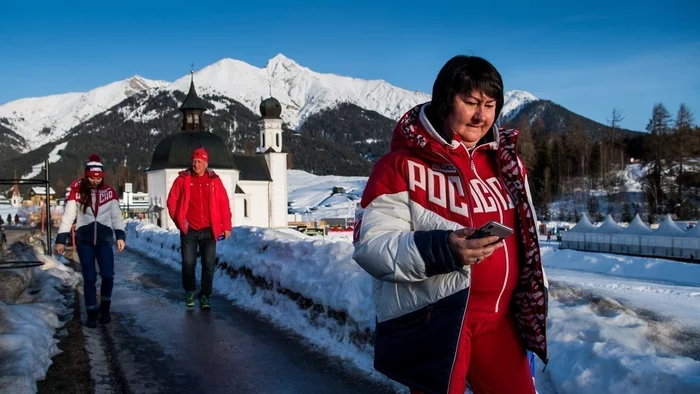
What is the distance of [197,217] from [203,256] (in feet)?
1.93

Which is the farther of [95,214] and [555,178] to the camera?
[555,178]

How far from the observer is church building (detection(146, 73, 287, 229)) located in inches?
2648

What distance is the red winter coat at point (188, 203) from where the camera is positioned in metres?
8.84

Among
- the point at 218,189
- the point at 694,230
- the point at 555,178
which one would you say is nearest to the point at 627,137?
the point at 555,178

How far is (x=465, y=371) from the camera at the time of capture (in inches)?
101

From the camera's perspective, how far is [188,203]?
8.88 metres

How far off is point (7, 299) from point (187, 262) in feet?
7.89

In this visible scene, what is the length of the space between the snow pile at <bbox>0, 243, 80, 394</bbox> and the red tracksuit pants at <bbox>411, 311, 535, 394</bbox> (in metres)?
3.63

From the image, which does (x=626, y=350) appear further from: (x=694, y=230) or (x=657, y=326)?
(x=694, y=230)

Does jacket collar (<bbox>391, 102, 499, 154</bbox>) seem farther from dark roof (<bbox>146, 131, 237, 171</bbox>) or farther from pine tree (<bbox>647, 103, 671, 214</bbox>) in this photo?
pine tree (<bbox>647, 103, 671, 214</bbox>)

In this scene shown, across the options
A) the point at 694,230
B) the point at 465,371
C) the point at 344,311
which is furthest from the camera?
the point at 694,230

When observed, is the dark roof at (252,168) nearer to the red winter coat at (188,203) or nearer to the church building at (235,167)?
the church building at (235,167)

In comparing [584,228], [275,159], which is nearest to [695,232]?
[584,228]

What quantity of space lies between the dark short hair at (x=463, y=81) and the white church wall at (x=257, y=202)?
7115cm
